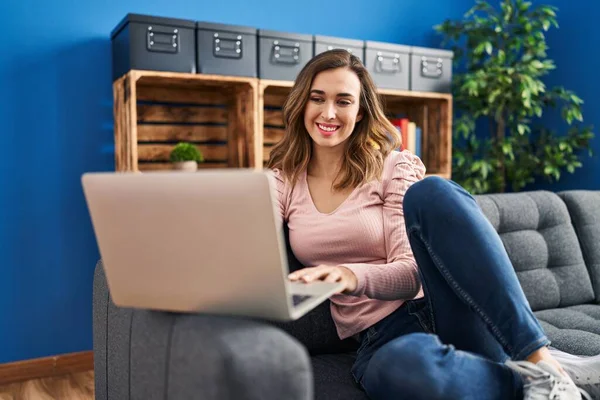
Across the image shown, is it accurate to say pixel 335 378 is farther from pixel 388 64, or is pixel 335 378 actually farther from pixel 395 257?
pixel 388 64

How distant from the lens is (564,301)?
1970 mm

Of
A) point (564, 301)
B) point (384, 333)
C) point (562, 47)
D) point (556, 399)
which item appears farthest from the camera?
point (562, 47)

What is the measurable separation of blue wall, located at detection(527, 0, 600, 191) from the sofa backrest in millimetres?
1188

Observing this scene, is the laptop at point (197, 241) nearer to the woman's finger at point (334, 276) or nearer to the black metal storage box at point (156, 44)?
the woman's finger at point (334, 276)

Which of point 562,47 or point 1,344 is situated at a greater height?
point 562,47

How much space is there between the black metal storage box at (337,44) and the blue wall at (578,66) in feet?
4.16

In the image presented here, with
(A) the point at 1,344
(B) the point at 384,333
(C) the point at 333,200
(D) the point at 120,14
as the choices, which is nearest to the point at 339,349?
(B) the point at 384,333

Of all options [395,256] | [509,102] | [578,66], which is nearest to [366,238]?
[395,256]

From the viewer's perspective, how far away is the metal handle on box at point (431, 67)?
9.30ft

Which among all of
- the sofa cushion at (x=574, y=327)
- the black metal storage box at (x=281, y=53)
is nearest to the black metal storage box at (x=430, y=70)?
the black metal storage box at (x=281, y=53)

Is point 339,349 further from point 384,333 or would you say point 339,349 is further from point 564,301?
point 564,301

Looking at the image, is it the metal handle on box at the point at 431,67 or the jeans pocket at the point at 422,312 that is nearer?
the jeans pocket at the point at 422,312

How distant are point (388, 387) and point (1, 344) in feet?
6.07

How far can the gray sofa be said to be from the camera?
824 millimetres
